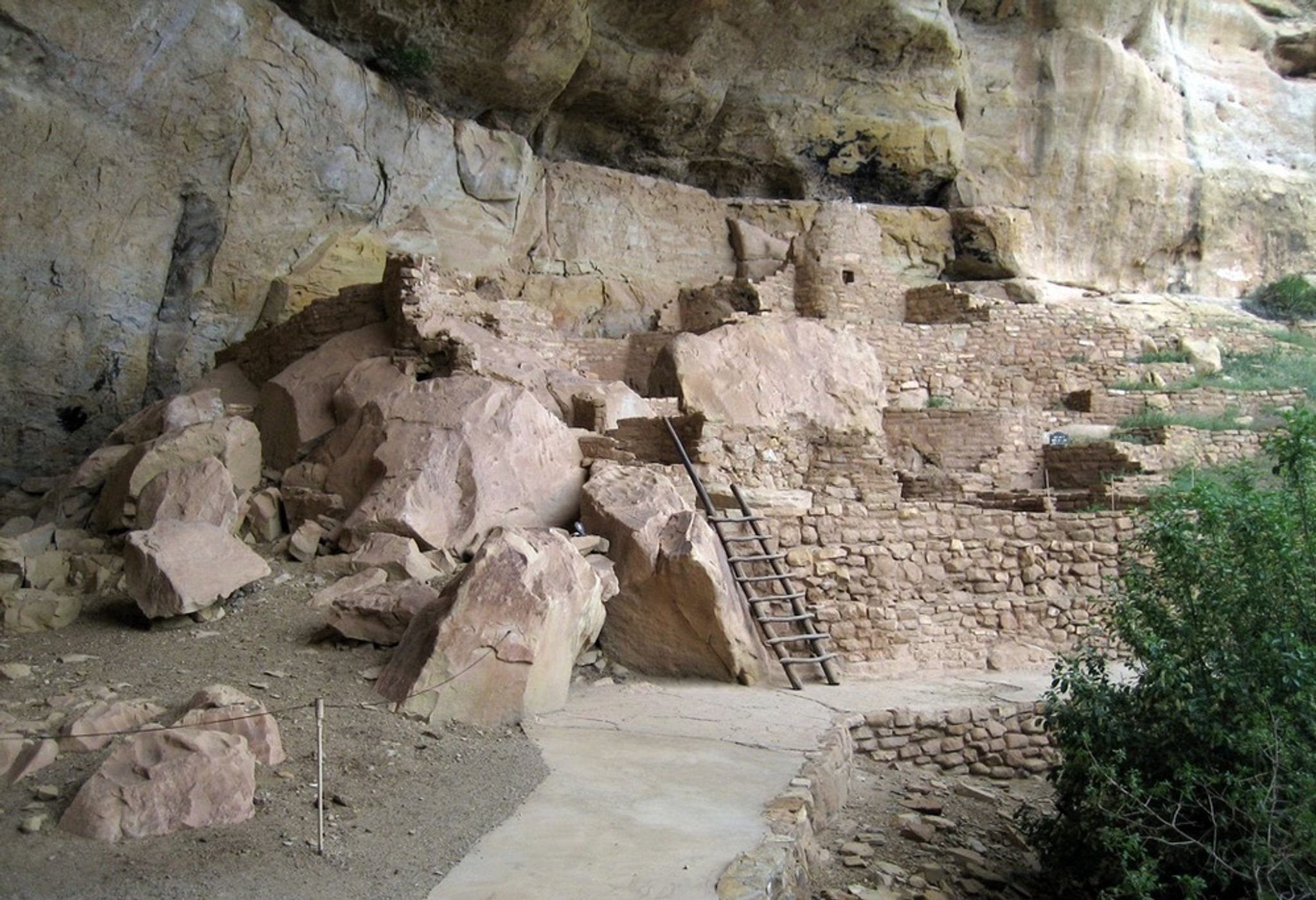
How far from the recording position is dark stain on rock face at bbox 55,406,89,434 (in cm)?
1389

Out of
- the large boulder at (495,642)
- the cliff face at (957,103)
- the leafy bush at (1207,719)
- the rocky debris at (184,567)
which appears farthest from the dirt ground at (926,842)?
the cliff face at (957,103)

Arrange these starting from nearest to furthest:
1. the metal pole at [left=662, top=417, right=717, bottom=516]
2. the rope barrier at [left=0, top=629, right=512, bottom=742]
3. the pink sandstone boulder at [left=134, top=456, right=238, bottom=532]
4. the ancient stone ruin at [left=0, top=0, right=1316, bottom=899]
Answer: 1. the rope barrier at [left=0, top=629, right=512, bottom=742]
2. the ancient stone ruin at [left=0, top=0, right=1316, bottom=899]
3. the pink sandstone boulder at [left=134, top=456, right=238, bottom=532]
4. the metal pole at [left=662, top=417, right=717, bottom=516]

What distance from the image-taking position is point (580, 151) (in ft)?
65.4

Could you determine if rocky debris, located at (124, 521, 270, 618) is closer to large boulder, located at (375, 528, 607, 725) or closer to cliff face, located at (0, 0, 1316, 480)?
large boulder, located at (375, 528, 607, 725)

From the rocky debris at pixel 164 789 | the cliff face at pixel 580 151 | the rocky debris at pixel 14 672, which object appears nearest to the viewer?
the rocky debris at pixel 164 789

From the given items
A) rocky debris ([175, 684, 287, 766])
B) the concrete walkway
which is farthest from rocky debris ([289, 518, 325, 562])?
rocky debris ([175, 684, 287, 766])

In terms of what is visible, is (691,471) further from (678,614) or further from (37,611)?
(37,611)

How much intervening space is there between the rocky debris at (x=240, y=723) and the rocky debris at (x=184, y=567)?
1.82 m

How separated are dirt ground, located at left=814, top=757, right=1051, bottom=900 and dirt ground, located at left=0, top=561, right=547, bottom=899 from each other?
158 centimetres

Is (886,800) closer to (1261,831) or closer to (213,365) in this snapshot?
(1261,831)

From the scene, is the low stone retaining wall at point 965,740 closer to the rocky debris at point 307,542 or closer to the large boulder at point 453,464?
the large boulder at point 453,464

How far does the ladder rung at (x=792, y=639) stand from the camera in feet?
26.8

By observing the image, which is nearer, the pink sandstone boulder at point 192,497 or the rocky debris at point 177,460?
the pink sandstone boulder at point 192,497

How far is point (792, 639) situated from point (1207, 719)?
3.08 m
